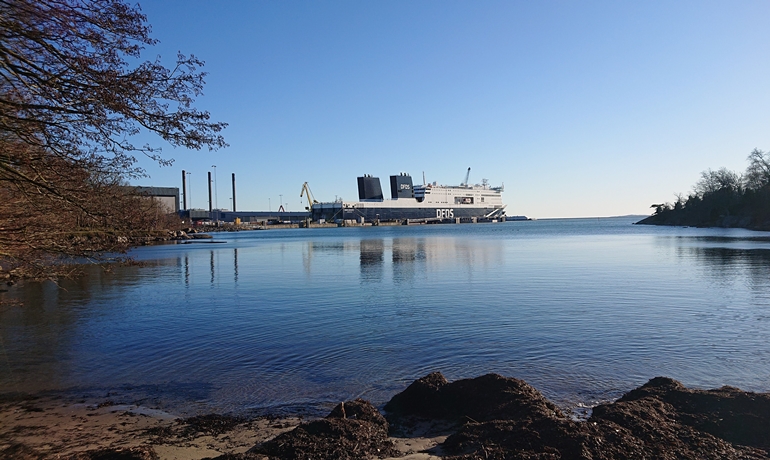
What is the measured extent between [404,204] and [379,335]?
4522 inches

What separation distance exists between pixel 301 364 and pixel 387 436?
3.75m

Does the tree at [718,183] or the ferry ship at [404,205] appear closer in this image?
the tree at [718,183]

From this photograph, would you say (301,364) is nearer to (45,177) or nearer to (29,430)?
(29,430)

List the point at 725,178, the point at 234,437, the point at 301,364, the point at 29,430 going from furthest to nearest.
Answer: the point at 725,178, the point at 301,364, the point at 29,430, the point at 234,437

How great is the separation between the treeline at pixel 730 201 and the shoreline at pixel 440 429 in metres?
63.5

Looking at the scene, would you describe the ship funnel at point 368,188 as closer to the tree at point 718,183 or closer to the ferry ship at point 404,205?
the ferry ship at point 404,205

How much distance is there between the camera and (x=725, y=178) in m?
71.4

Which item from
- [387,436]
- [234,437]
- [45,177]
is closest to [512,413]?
[387,436]

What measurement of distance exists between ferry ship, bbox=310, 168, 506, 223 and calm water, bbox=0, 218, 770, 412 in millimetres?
103052

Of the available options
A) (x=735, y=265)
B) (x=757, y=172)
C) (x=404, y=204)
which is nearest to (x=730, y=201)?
(x=757, y=172)

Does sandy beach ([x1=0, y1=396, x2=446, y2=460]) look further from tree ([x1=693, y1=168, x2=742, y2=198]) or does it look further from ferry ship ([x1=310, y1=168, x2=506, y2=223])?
ferry ship ([x1=310, y1=168, x2=506, y2=223])

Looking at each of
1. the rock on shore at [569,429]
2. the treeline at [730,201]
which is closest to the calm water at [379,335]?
the rock on shore at [569,429]

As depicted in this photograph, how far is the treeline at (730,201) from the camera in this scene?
5984 centimetres

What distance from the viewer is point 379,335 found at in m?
10.6
